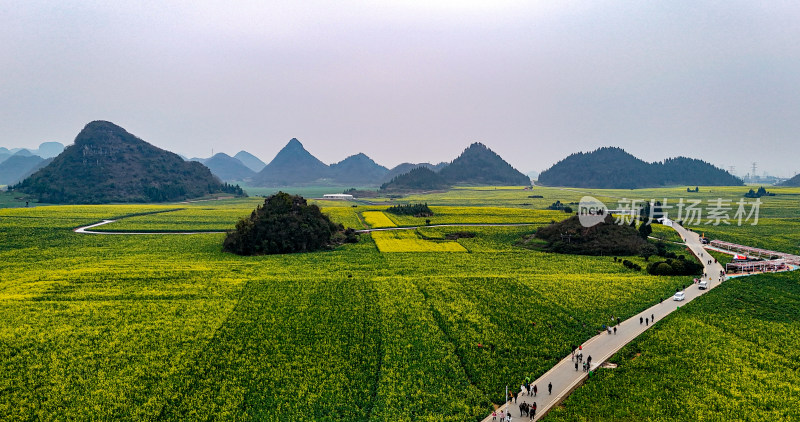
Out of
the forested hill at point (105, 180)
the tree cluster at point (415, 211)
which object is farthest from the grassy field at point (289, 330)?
the forested hill at point (105, 180)

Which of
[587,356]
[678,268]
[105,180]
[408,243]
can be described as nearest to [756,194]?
[678,268]

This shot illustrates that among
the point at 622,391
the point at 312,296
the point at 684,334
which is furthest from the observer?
the point at 312,296

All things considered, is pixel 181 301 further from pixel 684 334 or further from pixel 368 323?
pixel 684 334

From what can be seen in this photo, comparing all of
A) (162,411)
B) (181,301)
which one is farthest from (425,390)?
(181,301)

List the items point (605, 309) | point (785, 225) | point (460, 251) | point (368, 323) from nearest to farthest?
point (368, 323)
point (605, 309)
point (460, 251)
point (785, 225)

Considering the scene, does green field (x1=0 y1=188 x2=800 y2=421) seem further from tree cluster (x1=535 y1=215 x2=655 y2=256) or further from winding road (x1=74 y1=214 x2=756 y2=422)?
tree cluster (x1=535 y1=215 x2=655 y2=256)
